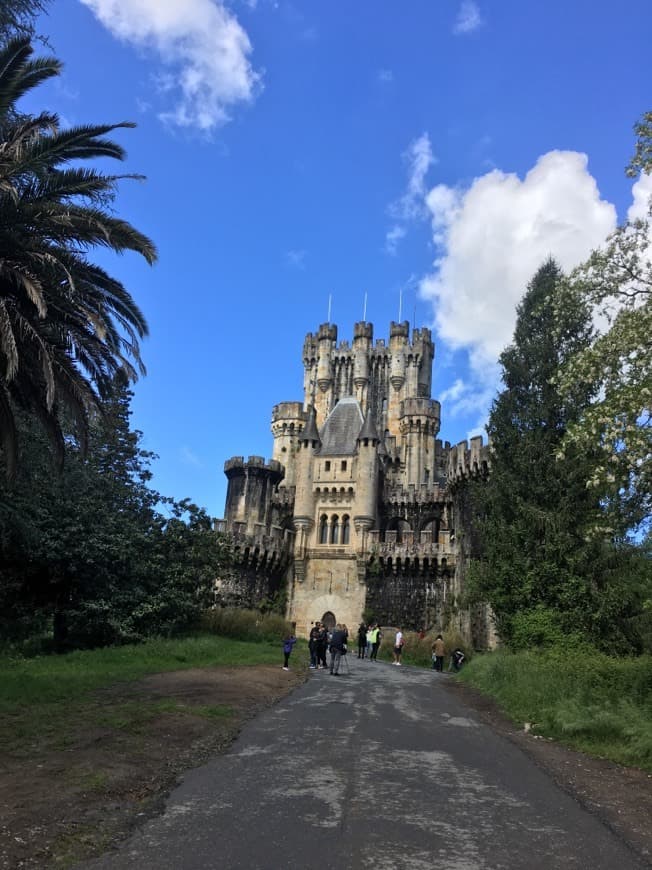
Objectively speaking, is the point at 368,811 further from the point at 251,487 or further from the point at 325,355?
the point at 325,355

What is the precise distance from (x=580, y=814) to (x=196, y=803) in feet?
14.4

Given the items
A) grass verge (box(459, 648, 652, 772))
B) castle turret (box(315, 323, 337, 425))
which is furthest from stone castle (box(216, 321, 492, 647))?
grass verge (box(459, 648, 652, 772))

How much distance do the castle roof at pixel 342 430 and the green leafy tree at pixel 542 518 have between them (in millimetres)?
21503

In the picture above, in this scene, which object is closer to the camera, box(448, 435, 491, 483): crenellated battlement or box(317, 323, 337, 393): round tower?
box(448, 435, 491, 483): crenellated battlement

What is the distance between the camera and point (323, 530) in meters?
52.0

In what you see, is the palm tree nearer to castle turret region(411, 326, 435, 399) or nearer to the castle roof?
the castle roof

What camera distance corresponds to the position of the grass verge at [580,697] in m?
12.9

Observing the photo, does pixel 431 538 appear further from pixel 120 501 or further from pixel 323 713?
pixel 323 713

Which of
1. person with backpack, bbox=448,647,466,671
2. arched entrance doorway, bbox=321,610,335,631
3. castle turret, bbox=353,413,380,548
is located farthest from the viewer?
castle turret, bbox=353,413,380,548

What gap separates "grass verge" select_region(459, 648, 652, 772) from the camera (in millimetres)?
12930

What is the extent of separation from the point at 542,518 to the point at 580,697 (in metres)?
13.3

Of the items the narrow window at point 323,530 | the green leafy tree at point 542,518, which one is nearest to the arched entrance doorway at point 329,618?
the narrow window at point 323,530

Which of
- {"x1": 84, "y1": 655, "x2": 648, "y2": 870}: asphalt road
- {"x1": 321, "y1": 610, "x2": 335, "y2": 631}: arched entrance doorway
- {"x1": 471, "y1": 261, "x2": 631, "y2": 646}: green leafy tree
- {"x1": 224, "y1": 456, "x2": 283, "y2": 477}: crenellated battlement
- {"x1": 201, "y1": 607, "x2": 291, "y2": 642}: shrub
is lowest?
{"x1": 84, "y1": 655, "x2": 648, "y2": 870}: asphalt road

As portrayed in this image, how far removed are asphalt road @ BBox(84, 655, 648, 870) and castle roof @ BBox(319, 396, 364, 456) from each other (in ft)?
136
